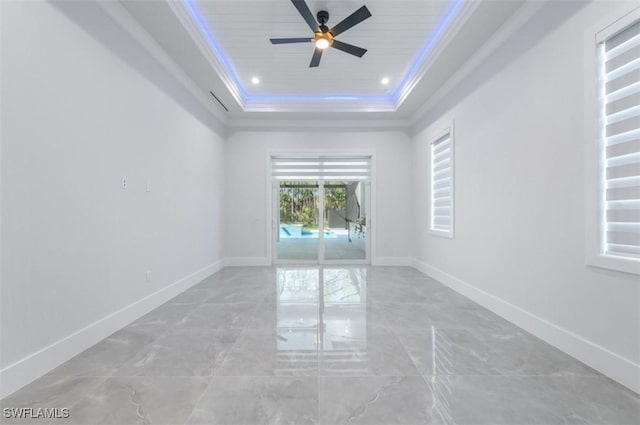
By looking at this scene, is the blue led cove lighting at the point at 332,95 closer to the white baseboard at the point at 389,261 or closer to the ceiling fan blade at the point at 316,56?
the ceiling fan blade at the point at 316,56

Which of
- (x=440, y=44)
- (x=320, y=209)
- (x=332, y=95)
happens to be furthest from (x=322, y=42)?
(x=320, y=209)

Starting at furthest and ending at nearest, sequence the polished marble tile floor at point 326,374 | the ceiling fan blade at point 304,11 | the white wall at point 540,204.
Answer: the ceiling fan blade at point 304,11, the white wall at point 540,204, the polished marble tile floor at point 326,374

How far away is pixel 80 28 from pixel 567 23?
410 centimetres

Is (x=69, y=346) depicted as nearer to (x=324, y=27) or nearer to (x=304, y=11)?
(x=304, y=11)

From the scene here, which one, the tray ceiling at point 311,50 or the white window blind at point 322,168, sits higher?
the tray ceiling at point 311,50

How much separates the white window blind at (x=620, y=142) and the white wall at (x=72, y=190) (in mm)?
4102

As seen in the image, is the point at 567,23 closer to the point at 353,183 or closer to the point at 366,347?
the point at 366,347

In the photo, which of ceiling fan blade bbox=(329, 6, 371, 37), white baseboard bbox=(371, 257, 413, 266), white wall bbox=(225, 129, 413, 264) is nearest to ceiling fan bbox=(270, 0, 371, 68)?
ceiling fan blade bbox=(329, 6, 371, 37)

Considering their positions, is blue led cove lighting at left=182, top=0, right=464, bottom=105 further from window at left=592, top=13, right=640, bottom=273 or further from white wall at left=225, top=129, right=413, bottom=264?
window at left=592, top=13, right=640, bottom=273

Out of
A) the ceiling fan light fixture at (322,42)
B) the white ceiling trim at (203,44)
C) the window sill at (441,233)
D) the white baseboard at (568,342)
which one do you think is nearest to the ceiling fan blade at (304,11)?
the ceiling fan light fixture at (322,42)

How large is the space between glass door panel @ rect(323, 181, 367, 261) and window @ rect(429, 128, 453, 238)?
155 centimetres

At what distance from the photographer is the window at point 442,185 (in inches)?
164

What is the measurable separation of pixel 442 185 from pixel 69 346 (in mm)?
5007

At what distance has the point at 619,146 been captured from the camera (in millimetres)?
1910
